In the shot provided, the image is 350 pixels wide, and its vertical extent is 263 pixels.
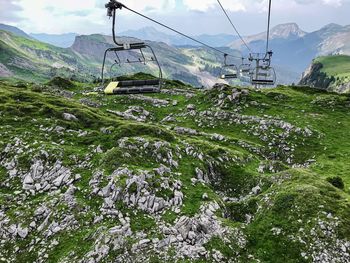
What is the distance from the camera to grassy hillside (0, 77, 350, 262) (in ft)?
80.6

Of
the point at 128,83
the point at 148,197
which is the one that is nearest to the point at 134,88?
the point at 128,83

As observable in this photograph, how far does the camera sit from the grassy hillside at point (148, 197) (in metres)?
24.6

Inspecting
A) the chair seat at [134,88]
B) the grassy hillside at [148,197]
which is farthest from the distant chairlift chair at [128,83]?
the grassy hillside at [148,197]

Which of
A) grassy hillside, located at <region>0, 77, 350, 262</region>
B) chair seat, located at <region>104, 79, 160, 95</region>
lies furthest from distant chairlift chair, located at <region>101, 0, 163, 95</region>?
grassy hillside, located at <region>0, 77, 350, 262</region>

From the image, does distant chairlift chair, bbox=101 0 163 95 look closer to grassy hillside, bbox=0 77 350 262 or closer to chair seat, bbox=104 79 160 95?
chair seat, bbox=104 79 160 95

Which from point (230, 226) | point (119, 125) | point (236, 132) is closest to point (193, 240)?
point (230, 226)

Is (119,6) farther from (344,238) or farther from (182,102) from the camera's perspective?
(182,102)

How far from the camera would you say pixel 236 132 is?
5619 centimetres

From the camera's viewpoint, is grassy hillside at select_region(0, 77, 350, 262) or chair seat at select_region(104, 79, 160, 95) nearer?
grassy hillside at select_region(0, 77, 350, 262)

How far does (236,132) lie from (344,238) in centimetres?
3217

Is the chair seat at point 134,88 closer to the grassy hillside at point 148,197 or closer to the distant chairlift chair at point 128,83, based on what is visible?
the distant chairlift chair at point 128,83

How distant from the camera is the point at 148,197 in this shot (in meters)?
28.6

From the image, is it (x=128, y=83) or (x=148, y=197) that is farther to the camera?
(x=128, y=83)

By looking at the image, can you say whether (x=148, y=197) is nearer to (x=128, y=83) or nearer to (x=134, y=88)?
(x=134, y=88)
